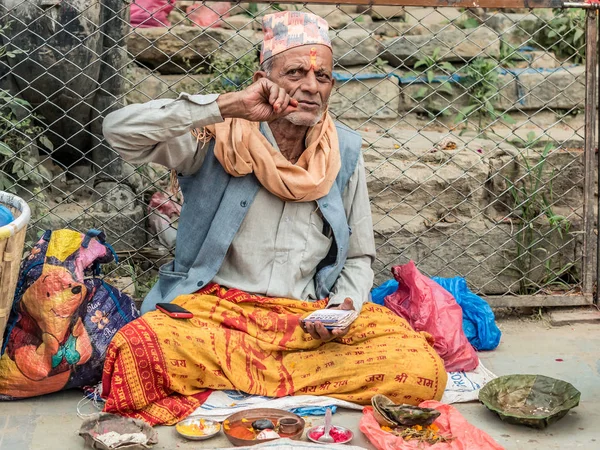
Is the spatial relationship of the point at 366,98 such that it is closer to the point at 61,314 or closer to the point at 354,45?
the point at 354,45

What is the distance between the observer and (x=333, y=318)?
12.4 ft

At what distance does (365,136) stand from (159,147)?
2.20m

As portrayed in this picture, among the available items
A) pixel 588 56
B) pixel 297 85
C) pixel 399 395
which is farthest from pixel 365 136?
pixel 399 395

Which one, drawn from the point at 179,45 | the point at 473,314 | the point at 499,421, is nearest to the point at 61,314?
the point at 499,421

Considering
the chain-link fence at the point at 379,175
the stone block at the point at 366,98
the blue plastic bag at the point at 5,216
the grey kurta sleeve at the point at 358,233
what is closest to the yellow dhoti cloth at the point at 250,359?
the grey kurta sleeve at the point at 358,233

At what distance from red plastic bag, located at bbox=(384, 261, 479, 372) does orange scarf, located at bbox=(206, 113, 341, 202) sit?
767mm

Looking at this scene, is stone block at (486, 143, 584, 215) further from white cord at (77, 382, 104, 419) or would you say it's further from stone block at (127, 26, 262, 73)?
white cord at (77, 382, 104, 419)

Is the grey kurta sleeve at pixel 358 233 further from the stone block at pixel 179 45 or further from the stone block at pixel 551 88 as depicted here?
the stone block at pixel 551 88

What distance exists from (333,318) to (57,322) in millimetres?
1158

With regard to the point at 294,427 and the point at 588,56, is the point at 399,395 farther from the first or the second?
the point at 588,56

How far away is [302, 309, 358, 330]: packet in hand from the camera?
3.77 m

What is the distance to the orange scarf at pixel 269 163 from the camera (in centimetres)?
394

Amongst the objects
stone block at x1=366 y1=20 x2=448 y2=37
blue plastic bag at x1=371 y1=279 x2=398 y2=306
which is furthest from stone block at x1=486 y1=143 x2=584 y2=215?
stone block at x1=366 y1=20 x2=448 y2=37

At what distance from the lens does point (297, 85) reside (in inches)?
153
